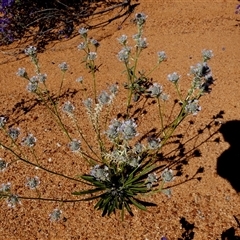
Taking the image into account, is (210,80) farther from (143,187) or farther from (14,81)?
(14,81)

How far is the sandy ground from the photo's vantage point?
11.0ft

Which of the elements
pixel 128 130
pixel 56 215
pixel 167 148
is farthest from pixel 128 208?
pixel 128 130

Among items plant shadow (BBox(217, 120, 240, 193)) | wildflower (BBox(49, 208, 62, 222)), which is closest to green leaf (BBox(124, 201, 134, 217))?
wildflower (BBox(49, 208, 62, 222))

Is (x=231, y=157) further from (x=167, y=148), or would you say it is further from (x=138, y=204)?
(x=138, y=204)

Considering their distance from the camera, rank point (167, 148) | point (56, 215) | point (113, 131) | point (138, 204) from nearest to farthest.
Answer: point (113, 131)
point (56, 215)
point (138, 204)
point (167, 148)

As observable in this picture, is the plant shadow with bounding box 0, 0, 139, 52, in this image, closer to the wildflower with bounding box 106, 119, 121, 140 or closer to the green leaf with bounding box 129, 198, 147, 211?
the green leaf with bounding box 129, 198, 147, 211

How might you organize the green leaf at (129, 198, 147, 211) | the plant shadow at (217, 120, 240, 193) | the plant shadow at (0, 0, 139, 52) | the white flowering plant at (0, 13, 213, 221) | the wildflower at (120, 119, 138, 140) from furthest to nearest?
the plant shadow at (0, 0, 139, 52) → the plant shadow at (217, 120, 240, 193) → the green leaf at (129, 198, 147, 211) → the white flowering plant at (0, 13, 213, 221) → the wildflower at (120, 119, 138, 140)

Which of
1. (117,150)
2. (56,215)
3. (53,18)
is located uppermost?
(117,150)

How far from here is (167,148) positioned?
3.83 metres

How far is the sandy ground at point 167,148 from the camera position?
337cm

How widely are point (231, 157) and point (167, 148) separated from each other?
658 millimetres

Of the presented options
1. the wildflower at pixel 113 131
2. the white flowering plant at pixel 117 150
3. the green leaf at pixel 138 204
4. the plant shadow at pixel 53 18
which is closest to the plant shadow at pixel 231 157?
the white flowering plant at pixel 117 150

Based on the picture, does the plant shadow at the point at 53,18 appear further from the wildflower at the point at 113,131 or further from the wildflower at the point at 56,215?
the wildflower at the point at 113,131

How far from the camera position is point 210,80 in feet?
8.94
